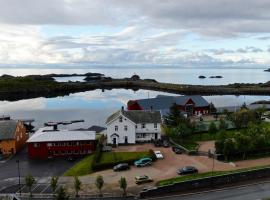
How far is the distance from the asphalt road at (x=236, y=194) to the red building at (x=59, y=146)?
20105 mm

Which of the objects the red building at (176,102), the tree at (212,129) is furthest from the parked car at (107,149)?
the red building at (176,102)

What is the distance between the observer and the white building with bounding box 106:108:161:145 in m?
60.5

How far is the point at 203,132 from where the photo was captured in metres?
65.8

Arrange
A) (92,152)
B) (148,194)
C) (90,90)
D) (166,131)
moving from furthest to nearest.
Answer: (90,90) < (166,131) < (92,152) < (148,194)

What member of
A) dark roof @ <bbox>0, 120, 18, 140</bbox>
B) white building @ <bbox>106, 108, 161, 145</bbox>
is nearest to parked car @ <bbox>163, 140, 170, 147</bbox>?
white building @ <bbox>106, 108, 161, 145</bbox>

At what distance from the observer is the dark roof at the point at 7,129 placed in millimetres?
58688

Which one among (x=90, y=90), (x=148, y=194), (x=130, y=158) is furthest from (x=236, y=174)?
(x=90, y=90)

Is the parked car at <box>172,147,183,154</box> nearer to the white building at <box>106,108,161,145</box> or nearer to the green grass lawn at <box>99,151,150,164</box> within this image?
the green grass lawn at <box>99,151,150,164</box>

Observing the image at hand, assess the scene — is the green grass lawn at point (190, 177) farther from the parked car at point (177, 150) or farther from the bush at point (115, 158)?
the parked car at point (177, 150)

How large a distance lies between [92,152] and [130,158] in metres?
7.74

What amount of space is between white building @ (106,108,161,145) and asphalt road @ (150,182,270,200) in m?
21.8

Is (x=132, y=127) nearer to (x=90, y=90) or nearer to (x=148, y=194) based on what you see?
(x=148, y=194)

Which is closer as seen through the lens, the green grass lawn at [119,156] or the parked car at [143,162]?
the parked car at [143,162]

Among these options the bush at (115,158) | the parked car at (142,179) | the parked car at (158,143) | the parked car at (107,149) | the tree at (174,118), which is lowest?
the parked car at (142,179)
